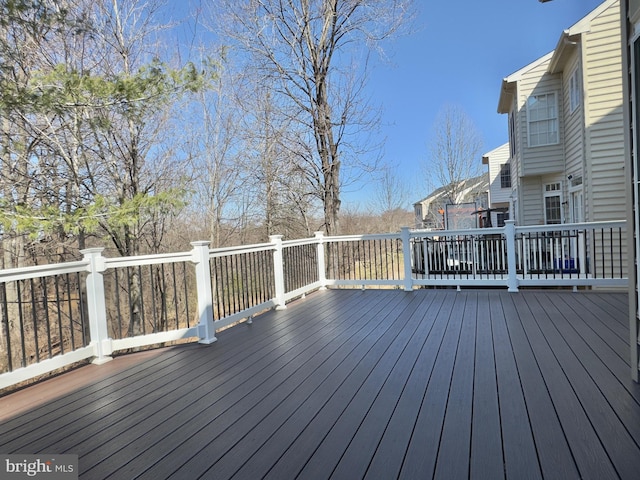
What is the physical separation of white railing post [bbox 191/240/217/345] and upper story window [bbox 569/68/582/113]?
7.96m

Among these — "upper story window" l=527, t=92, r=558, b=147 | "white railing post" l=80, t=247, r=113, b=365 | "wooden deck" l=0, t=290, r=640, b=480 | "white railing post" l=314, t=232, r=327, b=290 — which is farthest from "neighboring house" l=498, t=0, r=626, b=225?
"white railing post" l=80, t=247, r=113, b=365

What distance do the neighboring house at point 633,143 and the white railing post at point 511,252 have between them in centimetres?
330

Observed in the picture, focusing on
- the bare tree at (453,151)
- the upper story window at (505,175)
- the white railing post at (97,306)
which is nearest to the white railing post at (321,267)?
the white railing post at (97,306)

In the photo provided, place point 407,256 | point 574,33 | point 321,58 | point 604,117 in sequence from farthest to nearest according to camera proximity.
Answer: point 321,58 < point 574,33 < point 604,117 < point 407,256

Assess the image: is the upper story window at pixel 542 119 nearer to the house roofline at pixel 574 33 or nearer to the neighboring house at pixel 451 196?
the house roofline at pixel 574 33

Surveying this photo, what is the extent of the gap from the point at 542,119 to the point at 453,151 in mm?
7852

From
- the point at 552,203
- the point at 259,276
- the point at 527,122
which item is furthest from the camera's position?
the point at 552,203

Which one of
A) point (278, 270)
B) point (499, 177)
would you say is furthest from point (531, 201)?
point (499, 177)

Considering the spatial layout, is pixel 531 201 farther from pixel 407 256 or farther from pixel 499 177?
pixel 499 177

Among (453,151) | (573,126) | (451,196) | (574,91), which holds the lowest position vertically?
(451,196)

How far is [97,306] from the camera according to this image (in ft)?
11.0

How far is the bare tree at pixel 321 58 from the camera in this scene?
7.70 metres

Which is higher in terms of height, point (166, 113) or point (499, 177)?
point (166, 113)

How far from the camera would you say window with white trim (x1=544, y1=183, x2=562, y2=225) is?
403 inches
